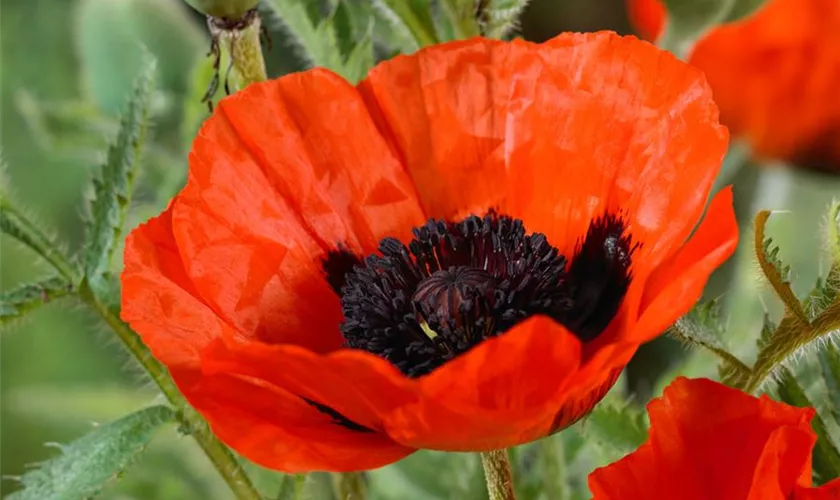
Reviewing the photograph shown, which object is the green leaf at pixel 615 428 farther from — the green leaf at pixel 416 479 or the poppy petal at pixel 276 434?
the green leaf at pixel 416 479

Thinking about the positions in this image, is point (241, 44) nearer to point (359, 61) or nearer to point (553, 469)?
point (359, 61)

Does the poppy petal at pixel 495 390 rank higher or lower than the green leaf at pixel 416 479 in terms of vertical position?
higher

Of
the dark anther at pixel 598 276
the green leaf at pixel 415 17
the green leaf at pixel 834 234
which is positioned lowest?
the dark anther at pixel 598 276

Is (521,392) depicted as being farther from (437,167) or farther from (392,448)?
(437,167)

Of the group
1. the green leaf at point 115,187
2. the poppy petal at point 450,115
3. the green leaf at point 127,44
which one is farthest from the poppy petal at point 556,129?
the green leaf at point 127,44

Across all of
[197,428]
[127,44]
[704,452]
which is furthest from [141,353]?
[127,44]

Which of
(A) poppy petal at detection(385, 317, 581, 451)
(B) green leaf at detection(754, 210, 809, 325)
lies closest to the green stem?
(B) green leaf at detection(754, 210, 809, 325)

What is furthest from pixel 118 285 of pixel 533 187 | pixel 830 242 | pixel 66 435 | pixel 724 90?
pixel 66 435
